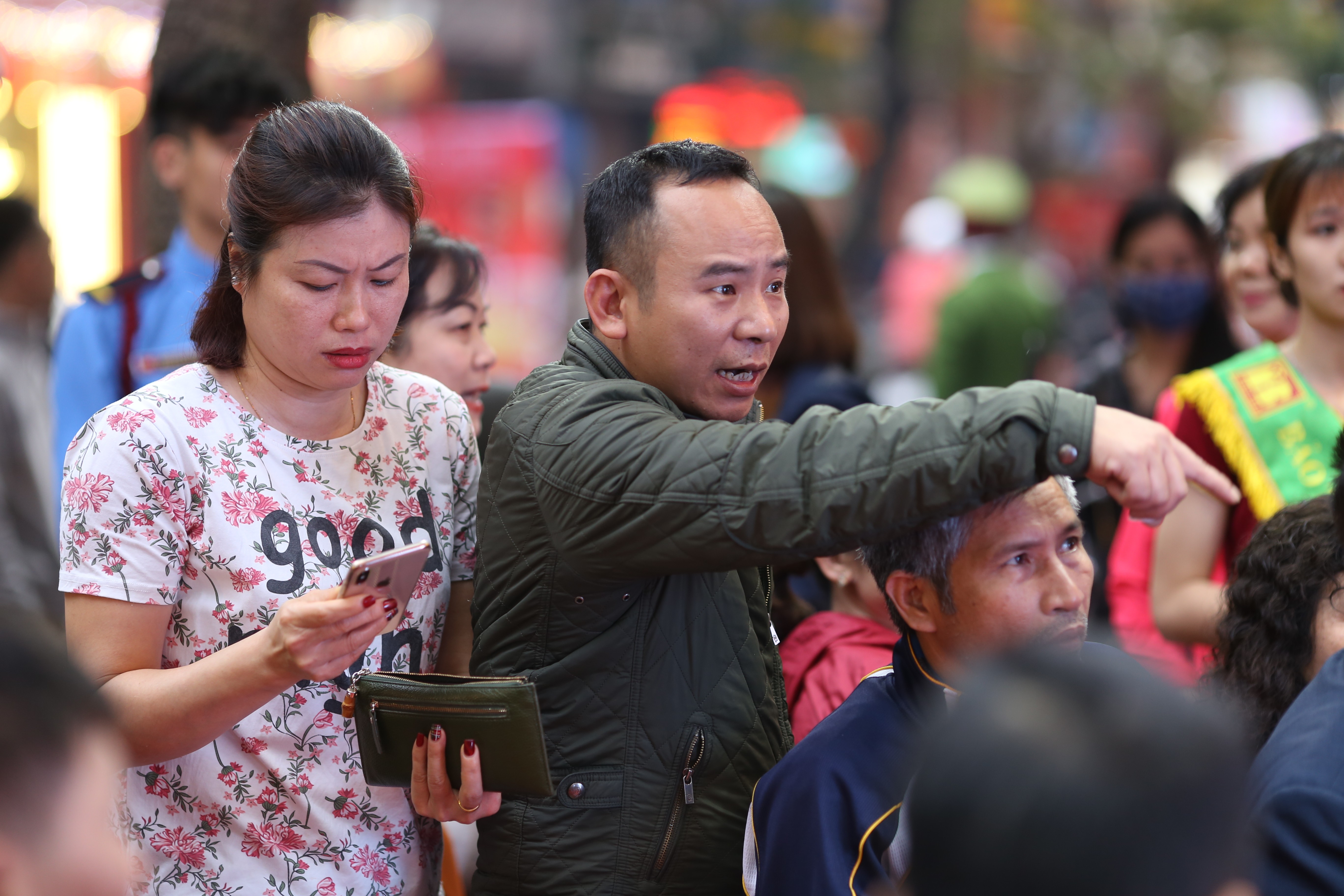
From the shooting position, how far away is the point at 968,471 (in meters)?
1.62

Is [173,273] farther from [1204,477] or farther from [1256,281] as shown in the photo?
[1256,281]

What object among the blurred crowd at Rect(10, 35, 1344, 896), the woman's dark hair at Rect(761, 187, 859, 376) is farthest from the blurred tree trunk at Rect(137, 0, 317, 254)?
the blurred crowd at Rect(10, 35, 1344, 896)

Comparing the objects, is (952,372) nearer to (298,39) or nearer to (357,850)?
(298,39)

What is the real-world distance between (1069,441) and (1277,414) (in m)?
1.85

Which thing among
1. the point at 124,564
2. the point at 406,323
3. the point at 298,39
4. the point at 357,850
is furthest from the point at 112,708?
the point at 298,39

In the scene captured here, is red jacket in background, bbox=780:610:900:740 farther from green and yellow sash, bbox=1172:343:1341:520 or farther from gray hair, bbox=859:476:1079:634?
green and yellow sash, bbox=1172:343:1341:520

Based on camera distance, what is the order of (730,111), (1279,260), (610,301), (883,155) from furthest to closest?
(730,111) < (883,155) < (1279,260) < (610,301)

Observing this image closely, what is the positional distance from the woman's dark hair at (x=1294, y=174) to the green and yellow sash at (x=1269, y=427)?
28 cm

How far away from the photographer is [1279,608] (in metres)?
2.35

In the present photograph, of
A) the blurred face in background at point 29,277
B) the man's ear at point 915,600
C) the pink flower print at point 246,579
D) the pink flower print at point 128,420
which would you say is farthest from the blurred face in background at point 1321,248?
the blurred face in background at point 29,277

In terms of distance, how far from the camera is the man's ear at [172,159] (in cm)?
367

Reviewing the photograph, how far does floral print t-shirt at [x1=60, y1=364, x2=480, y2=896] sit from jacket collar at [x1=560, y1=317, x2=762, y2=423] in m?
0.41

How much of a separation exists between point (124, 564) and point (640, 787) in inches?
33.1

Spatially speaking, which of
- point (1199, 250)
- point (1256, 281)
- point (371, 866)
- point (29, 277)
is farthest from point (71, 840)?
point (29, 277)
